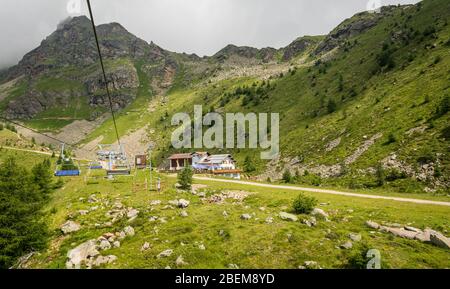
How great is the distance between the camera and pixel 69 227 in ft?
85.5

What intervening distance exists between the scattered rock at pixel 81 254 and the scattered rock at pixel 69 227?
528 cm

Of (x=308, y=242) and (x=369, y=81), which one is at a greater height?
(x=369, y=81)

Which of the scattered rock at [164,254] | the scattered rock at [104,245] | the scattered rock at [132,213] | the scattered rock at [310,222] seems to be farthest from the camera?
the scattered rock at [132,213]

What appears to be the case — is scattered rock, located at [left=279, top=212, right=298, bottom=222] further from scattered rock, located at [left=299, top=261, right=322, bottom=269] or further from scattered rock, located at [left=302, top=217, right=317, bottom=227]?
scattered rock, located at [left=299, top=261, right=322, bottom=269]

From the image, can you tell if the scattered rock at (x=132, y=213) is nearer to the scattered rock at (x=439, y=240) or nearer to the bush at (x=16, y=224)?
the bush at (x=16, y=224)

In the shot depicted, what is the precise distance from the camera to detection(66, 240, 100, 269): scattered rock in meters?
18.7

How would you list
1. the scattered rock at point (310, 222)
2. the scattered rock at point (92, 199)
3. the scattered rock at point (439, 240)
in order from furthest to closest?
the scattered rock at point (92, 199)
the scattered rock at point (310, 222)
the scattered rock at point (439, 240)

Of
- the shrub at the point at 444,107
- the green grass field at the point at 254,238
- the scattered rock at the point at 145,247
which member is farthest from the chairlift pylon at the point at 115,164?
the shrub at the point at 444,107

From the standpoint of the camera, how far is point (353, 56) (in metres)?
128

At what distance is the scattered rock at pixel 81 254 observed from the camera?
61.3ft

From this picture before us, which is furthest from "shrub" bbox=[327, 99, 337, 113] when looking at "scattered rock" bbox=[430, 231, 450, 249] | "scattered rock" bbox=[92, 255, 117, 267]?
"scattered rock" bbox=[92, 255, 117, 267]

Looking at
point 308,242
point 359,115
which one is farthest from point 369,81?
point 308,242

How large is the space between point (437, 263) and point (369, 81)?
287 ft
